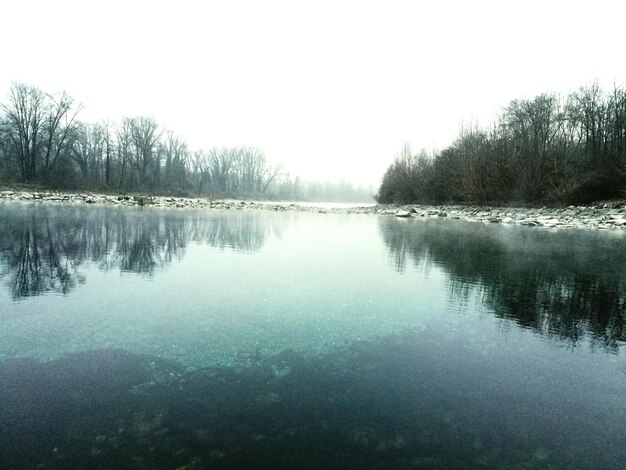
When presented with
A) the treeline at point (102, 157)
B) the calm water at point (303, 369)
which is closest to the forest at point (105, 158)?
the treeline at point (102, 157)

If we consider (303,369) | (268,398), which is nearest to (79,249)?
(303,369)

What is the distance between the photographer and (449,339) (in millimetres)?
4113

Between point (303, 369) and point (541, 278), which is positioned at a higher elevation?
point (541, 278)

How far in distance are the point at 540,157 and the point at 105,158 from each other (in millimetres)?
68067

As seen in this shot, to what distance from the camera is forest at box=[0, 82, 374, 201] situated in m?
44.4

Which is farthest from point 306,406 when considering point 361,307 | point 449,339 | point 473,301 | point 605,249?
point 605,249

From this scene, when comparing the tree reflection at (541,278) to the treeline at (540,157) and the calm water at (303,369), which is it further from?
the treeline at (540,157)

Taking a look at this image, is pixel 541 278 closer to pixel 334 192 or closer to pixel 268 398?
pixel 268 398

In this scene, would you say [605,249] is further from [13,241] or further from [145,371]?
[13,241]

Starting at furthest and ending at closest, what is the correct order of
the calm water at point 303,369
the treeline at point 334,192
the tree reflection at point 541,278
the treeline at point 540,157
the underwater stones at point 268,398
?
the treeline at point 334,192 → the treeline at point 540,157 → the tree reflection at point 541,278 → the underwater stones at point 268,398 → the calm water at point 303,369

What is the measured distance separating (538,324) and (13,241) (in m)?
11.7

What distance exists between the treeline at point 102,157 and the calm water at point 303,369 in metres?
48.5

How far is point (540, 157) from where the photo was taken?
94.3 ft

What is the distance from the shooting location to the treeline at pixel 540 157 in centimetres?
2711
